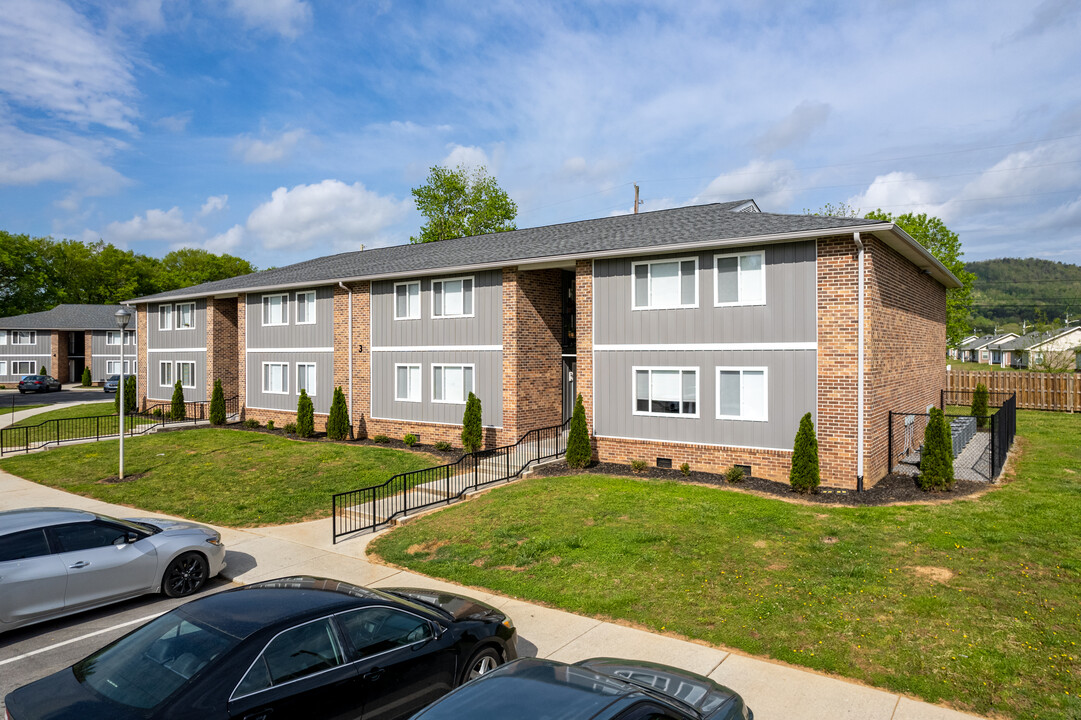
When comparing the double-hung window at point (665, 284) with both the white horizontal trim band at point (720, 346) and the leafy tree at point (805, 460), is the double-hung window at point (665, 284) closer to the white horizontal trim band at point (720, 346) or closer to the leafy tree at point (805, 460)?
the white horizontal trim band at point (720, 346)

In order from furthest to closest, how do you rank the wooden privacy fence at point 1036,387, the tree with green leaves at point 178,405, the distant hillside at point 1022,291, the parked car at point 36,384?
1. the distant hillside at point 1022,291
2. the parked car at point 36,384
3. the wooden privacy fence at point 1036,387
4. the tree with green leaves at point 178,405

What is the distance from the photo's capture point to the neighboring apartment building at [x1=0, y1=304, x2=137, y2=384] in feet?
177

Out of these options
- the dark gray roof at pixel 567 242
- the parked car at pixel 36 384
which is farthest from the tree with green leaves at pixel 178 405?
the parked car at pixel 36 384

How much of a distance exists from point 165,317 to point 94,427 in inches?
266

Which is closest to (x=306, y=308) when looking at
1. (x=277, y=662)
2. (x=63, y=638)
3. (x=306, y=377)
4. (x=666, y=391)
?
(x=306, y=377)

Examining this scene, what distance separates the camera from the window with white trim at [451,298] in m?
20.2

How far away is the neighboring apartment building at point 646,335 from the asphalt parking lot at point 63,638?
11107mm

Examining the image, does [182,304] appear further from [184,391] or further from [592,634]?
[592,634]

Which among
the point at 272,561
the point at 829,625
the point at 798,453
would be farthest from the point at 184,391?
the point at 829,625

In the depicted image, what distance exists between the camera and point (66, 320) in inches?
2165

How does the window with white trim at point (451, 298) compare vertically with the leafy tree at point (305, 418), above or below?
above

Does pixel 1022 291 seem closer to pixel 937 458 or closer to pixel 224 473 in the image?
pixel 937 458

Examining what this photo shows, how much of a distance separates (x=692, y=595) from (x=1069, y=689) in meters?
3.83

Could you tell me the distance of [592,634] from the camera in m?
7.42
